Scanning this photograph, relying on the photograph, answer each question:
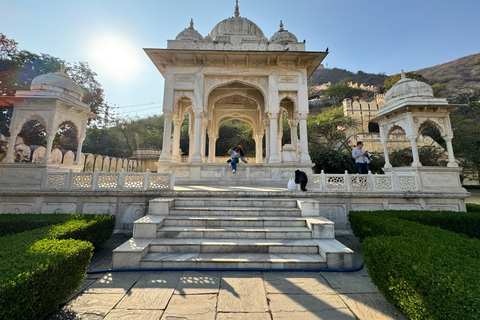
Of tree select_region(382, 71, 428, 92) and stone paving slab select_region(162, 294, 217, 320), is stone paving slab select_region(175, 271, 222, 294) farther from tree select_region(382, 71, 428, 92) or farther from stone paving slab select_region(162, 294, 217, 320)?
tree select_region(382, 71, 428, 92)

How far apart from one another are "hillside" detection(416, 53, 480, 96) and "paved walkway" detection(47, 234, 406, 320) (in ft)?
242

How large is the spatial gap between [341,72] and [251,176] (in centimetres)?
10822

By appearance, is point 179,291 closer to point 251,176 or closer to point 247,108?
point 251,176

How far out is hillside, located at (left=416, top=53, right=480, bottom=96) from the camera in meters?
54.9

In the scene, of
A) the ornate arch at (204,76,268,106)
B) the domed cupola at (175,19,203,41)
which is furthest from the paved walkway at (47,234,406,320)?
the domed cupola at (175,19,203,41)

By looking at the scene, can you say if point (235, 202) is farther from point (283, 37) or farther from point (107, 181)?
point (283, 37)

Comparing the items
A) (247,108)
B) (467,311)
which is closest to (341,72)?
(247,108)

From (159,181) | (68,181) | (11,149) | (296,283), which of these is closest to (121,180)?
(159,181)

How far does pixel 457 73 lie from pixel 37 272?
96813 mm

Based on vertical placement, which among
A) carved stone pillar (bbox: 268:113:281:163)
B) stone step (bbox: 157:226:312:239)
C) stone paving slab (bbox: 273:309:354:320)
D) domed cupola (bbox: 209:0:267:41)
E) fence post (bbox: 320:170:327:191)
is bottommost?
stone paving slab (bbox: 273:309:354:320)

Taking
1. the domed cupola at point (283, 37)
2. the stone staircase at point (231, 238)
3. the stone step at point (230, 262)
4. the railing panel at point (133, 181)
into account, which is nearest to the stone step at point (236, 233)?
the stone staircase at point (231, 238)

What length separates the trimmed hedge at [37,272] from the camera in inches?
69.7

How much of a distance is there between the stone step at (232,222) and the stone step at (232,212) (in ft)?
1.19

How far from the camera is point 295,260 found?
3490mm
